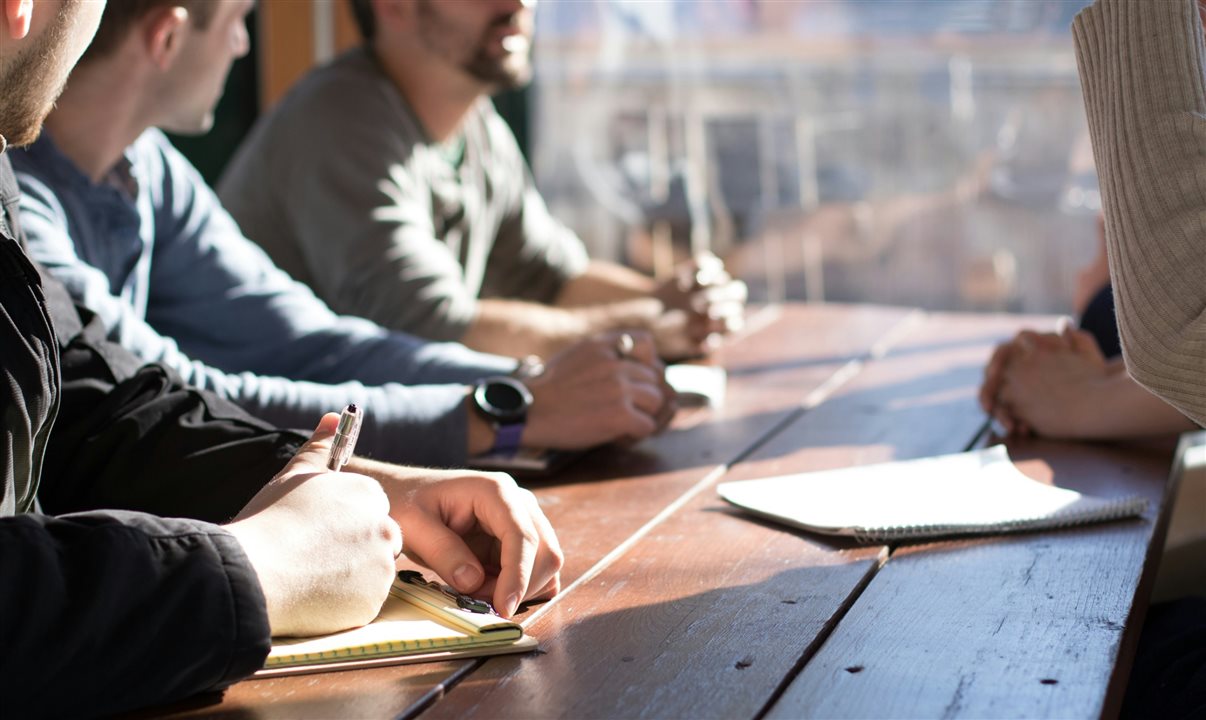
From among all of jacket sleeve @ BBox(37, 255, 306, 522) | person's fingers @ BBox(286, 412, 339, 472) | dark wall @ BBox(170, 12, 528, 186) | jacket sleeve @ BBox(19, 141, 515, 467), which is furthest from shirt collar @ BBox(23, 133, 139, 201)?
dark wall @ BBox(170, 12, 528, 186)

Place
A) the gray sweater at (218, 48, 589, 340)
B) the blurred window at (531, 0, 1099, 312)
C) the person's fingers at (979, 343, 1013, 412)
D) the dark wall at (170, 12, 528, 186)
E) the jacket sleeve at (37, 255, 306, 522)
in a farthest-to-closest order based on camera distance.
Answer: the dark wall at (170, 12, 528, 186) < the blurred window at (531, 0, 1099, 312) < the gray sweater at (218, 48, 589, 340) < the person's fingers at (979, 343, 1013, 412) < the jacket sleeve at (37, 255, 306, 522)

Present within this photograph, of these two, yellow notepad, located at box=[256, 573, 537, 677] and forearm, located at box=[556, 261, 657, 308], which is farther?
forearm, located at box=[556, 261, 657, 308]

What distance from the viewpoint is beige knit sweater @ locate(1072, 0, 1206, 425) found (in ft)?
3.14

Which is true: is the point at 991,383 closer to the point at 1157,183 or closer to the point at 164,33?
the point at 1157,183

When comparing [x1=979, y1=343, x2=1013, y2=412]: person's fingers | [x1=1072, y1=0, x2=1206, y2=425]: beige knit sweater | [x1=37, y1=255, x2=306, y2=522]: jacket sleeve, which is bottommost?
[x1=979, y1=343, x2=1013, y2=412]: person's fingers

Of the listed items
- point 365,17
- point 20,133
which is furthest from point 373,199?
point 20,133

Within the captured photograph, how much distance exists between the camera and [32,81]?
0.96 meters

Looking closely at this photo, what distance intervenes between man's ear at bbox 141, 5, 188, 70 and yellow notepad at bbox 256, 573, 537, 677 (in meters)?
0.91

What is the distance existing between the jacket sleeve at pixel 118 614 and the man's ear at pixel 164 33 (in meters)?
0.91

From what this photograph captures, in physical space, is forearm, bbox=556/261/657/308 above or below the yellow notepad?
below

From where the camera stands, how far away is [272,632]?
0.81 m

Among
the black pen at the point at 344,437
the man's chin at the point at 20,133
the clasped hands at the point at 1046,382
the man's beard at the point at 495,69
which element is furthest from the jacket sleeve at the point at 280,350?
the man's beard at the point at 495,69

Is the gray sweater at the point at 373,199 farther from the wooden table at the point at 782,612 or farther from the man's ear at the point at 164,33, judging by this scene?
the wooden table at the point at 782,612

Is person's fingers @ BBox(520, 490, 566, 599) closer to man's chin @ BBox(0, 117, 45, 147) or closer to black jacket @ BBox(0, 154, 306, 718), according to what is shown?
black jacket @ BBox(0, 154, 306, 718)
